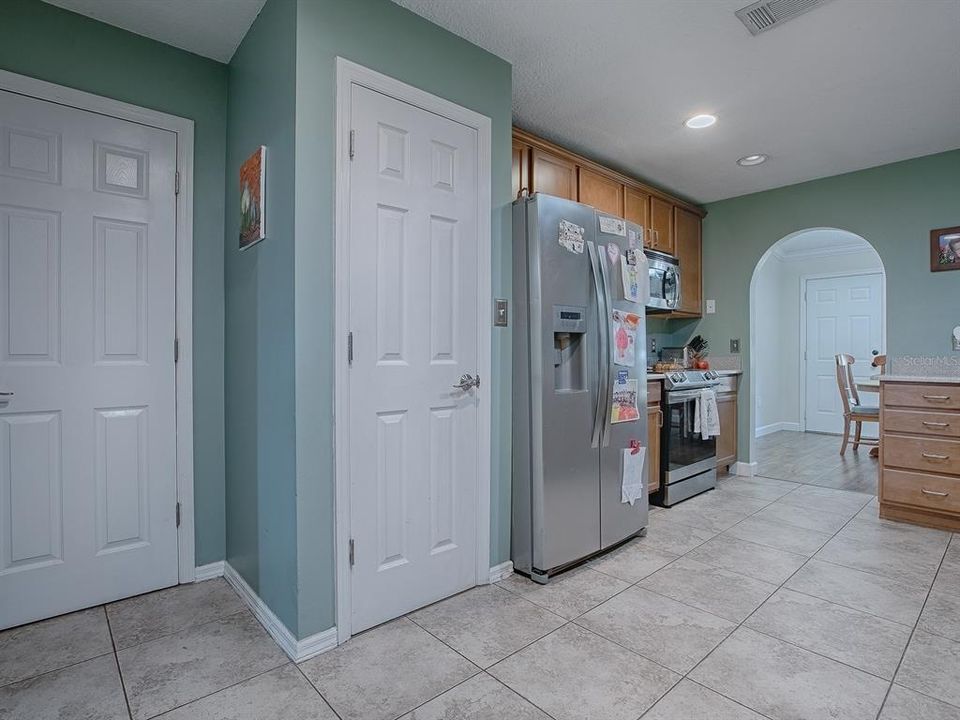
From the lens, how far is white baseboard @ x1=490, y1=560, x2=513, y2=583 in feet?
7.84

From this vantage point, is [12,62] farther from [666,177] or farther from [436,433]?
[666,177]

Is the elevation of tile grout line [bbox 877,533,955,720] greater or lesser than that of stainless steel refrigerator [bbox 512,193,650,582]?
lesser

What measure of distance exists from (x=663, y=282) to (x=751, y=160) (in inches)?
41.2

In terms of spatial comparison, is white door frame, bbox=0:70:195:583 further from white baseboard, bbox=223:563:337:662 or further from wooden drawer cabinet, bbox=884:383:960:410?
wooden drawer cabinet, bbox=884:383:960:410

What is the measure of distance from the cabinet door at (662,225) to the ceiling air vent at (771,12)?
1.99m

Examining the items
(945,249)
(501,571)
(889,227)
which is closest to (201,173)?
(501,571)

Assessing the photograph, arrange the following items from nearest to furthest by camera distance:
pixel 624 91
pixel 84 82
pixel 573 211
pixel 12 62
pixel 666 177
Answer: pixel 12 62 → pixel 84 82 → pixel 573 211 → pixel 624 91 → pixel 666 177

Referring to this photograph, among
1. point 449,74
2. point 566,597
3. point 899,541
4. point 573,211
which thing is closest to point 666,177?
point 573,211

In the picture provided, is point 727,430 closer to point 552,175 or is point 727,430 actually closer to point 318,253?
point 552,175

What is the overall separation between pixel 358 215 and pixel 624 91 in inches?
68.7

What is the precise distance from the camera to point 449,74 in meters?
2.24

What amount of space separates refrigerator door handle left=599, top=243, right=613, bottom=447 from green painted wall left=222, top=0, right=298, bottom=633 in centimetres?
149

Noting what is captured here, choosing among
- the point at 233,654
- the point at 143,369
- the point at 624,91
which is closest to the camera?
the point at 233,654

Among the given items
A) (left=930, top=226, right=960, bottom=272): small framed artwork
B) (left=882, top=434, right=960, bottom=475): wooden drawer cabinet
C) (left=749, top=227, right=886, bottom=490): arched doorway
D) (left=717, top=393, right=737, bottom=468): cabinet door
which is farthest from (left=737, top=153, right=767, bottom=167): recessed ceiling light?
(left=749, top=227, right=886, bottom=490): arched doorway
